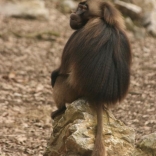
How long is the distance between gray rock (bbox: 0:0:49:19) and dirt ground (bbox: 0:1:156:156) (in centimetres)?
17

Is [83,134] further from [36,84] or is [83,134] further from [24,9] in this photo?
[24,9]

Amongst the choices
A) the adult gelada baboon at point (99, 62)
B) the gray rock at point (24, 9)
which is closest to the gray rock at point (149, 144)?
the adult gelada baboon at point (99, 62)

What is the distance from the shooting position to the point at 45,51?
862 cm

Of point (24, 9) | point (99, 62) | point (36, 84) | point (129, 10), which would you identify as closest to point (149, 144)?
point (99, 62)

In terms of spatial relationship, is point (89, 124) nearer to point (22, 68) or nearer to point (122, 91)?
point (122, 91)

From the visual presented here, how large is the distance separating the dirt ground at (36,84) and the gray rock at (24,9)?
17 cm

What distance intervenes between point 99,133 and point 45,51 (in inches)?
201

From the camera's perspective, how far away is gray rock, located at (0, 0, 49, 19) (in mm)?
10023

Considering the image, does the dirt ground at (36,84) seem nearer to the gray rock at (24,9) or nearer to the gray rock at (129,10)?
the gray rock at (24,9)

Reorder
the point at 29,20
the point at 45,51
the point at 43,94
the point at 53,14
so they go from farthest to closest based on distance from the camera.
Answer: the point at 53,14, the point at 29,20, the point at 45,51, the point at 43,94

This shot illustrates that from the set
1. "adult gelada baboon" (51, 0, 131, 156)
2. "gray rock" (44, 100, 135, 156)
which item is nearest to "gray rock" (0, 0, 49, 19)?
"adult gelada baboon" (51, 0, 131, 156)

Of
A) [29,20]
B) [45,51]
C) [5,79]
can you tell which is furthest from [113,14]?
[29,20]

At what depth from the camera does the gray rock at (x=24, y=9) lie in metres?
10.0

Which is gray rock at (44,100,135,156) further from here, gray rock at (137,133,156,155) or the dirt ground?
the dirt ground
